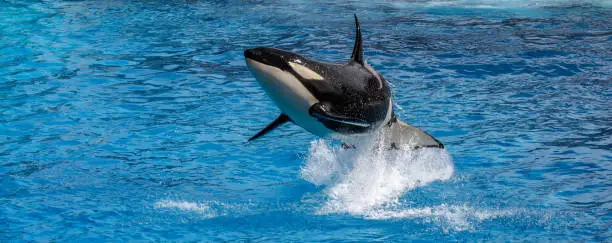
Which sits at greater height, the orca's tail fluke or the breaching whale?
the breaching whale

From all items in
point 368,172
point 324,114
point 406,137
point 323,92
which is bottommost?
point 368,172

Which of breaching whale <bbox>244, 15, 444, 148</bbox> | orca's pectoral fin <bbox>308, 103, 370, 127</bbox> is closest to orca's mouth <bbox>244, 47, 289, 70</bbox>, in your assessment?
breaching whale <bbox>244, 15, 444, 148</bbox>

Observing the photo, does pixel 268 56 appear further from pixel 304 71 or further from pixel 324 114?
pixel 324 114

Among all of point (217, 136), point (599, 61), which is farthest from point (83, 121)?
point (599, 61)

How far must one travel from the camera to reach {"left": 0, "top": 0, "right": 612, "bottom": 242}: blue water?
508 centimetres

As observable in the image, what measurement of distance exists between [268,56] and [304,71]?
258mm

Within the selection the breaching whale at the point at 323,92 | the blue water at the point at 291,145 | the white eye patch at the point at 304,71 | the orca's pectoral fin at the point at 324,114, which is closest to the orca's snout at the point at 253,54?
the breaching whale at the point at 323,92

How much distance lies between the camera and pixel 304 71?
4.36 m

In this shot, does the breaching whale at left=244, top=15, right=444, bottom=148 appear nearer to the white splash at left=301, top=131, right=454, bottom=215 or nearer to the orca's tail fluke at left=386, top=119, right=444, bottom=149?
the orca's tail fluke at left=386, top=119, right=444, bottom=149

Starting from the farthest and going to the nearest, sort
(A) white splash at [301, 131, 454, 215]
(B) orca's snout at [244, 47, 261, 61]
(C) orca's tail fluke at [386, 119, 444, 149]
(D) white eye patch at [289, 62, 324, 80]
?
(A) white splash at [301, 131, 454, 215] → (C) orca's tail fluke at [386, 119, 444, 149] → (D) white eye patch at [289, 62, 324, 80] → (B) orca's snout at [244, 47, 261, 61]

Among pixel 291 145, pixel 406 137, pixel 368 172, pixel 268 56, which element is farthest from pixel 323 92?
pixel 291 145

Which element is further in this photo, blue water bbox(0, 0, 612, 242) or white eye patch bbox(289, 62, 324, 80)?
blue water bbox(0, 0, 612, 242)

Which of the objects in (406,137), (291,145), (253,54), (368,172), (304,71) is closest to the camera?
(253,54)

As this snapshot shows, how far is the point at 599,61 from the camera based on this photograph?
400 inches
